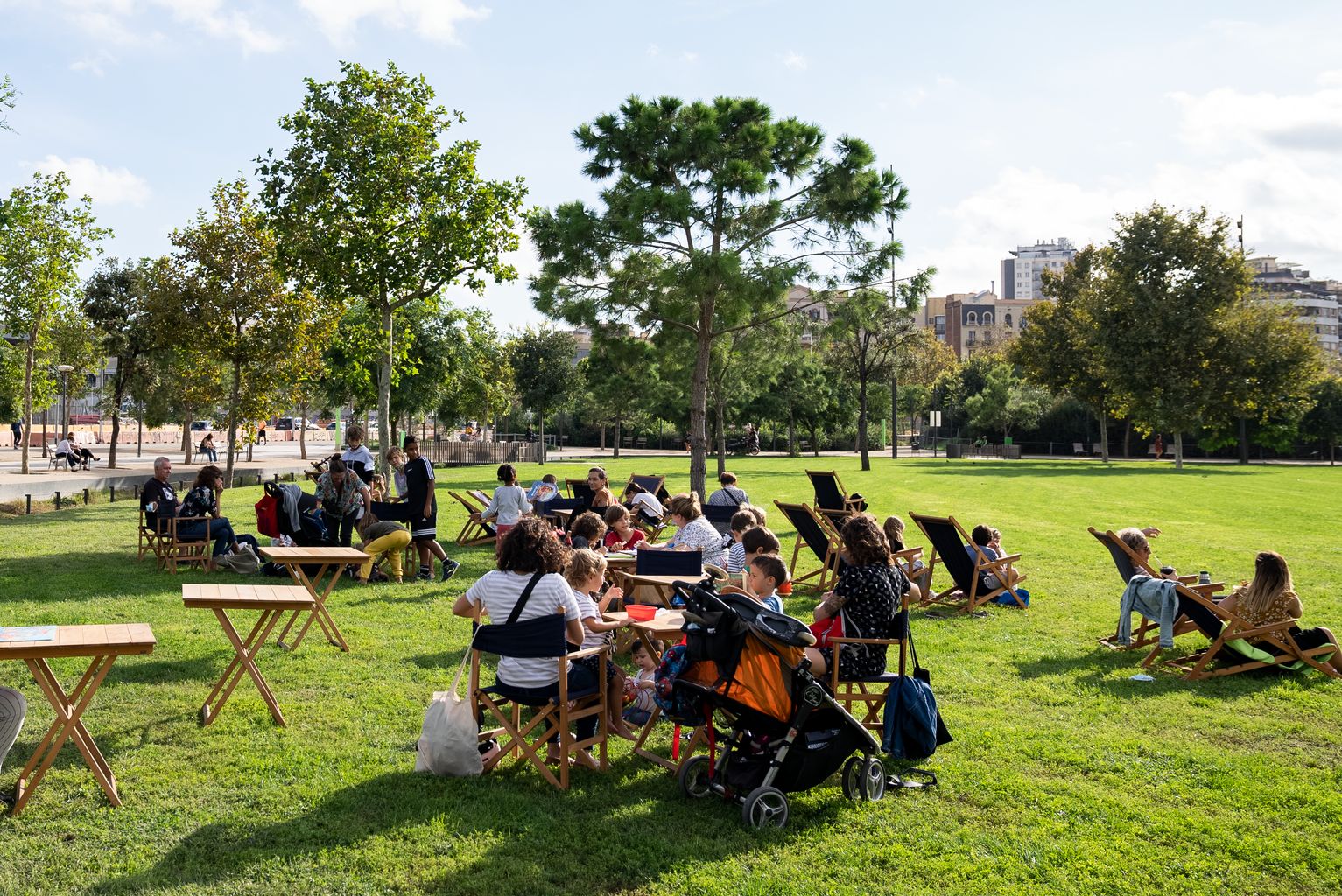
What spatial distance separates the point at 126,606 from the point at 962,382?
6893 cm

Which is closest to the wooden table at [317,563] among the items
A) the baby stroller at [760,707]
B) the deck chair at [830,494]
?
the baby stroller at [760,707]

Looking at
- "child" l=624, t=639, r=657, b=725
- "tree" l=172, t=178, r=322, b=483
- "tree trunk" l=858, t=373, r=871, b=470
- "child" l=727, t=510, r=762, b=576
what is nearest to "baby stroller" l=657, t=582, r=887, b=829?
"child" l=624, t=639, r=657, b=725

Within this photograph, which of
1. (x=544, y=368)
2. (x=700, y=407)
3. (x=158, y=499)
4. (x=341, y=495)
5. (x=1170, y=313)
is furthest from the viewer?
(x=544, y=368)

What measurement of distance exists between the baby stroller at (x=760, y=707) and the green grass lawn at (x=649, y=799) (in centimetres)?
15

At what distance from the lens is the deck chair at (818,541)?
10789mm

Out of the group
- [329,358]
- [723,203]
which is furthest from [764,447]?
[723,203]

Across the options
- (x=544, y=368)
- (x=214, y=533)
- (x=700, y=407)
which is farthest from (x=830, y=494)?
(x=544, y=368)

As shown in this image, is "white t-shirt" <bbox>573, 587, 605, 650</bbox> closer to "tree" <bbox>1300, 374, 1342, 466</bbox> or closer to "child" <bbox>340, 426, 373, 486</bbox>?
"child" <bbox>340, 426, 373, 486</bbox>

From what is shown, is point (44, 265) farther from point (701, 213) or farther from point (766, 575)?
point (766, 575)

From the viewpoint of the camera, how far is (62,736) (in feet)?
15.5

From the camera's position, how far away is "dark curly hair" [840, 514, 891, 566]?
5.54m

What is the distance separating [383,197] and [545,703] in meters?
14.0

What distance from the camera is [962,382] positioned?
7350 centimetres

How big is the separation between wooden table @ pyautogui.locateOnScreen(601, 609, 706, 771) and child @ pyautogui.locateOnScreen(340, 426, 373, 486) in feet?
22.9
